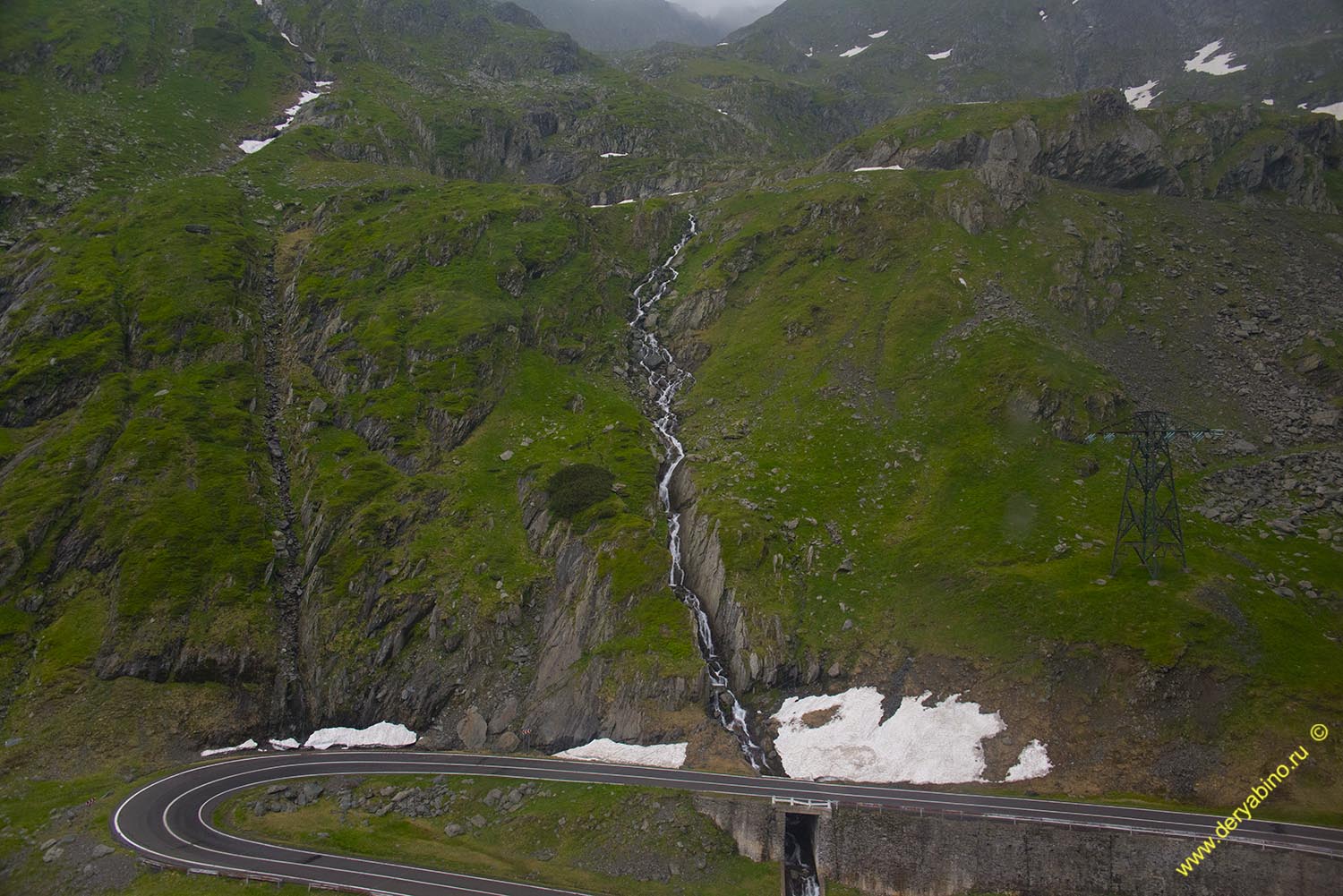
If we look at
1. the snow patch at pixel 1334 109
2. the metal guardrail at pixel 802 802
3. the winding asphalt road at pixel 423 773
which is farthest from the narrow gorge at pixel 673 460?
the snow patch at pixel 1334 109

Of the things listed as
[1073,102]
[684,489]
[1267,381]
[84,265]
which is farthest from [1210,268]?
[84,265]

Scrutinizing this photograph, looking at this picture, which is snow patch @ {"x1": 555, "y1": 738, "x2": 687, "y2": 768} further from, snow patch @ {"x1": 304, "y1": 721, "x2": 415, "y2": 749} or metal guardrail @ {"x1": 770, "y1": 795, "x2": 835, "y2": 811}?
snow patch @ {"x1": 304, "y1": 721, "x2": 415, "y2": 749}

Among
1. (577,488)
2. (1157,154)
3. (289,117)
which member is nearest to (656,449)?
(577,488)

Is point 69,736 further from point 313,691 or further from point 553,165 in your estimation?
point 553,165

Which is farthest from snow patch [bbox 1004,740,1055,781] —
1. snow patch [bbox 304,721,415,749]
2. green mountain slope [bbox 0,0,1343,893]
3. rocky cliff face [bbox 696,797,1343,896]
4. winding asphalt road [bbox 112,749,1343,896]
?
snow patch [bbox 304,721,415,749]

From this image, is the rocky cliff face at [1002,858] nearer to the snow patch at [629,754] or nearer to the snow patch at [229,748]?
the snow patch at [629,754]
